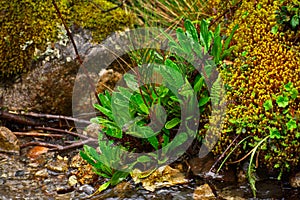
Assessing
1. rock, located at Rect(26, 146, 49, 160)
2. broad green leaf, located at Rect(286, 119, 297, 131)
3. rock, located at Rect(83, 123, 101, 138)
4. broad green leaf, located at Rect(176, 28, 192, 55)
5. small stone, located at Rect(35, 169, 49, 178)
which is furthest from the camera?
rock, located at Rect(83, 123, 101, 138)

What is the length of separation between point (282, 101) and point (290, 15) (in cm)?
85

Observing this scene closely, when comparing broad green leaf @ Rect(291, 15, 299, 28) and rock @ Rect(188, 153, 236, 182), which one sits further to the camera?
broad green leaf @ Rect(291, 15, 299, 28)

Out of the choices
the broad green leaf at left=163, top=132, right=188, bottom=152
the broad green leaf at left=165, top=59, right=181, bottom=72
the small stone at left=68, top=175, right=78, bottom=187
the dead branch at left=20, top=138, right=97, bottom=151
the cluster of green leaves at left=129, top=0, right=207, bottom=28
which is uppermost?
the cluster of green leaves at left=129, top=0, right=207, bottom=28

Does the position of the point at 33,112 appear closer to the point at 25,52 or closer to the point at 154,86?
the point at 25,52

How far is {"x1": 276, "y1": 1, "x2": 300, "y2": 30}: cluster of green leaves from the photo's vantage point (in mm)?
3141

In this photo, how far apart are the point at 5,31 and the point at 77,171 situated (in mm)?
1840

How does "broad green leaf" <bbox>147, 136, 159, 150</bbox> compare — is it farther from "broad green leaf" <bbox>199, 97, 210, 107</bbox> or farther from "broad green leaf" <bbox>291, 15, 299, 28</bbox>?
"broad green leaf" <bbox>291, 15, 299, 28</bbox>

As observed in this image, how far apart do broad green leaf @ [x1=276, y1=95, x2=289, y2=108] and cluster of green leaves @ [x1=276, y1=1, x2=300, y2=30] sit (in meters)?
0.72

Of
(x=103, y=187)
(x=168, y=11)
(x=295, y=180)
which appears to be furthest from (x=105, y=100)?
(x=168, y=11)

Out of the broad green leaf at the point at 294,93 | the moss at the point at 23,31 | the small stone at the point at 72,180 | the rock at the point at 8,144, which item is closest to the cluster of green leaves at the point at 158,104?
the small stone at the point at 72,180

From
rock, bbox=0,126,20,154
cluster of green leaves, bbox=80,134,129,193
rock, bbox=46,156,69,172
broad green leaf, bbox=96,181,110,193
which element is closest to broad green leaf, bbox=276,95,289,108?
cluster of green leaves, bbox=80,134,129,193

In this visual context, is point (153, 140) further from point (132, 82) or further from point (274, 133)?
point (274, 133)

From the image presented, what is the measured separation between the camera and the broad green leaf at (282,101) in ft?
8.96

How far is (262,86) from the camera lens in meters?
2.92
